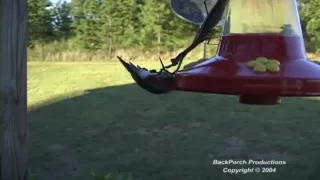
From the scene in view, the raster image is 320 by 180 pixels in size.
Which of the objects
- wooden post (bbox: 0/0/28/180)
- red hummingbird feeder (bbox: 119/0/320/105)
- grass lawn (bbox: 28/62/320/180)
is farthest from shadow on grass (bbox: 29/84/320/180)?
red hummingbird feeder (bbox: 119/0/320/105)

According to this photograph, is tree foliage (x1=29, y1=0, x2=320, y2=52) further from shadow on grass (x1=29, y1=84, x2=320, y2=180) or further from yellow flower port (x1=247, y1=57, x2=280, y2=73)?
yellow flower port (x1=247, y1=57, x2=280, y2=73)

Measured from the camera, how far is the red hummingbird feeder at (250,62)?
0.68 meters

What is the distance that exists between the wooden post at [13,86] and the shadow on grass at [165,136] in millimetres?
826

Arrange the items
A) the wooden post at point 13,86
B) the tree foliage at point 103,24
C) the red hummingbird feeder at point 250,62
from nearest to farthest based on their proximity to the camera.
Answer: the red hummingbird feeder at point 250,62 → the wooden post at point 13,86 → the tree foliage at point 103,24

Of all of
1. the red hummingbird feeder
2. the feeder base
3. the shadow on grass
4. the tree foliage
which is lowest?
the shadow on grass

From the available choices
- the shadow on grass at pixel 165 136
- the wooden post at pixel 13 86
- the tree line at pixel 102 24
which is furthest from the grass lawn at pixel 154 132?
the wooden post at pixel 13 86

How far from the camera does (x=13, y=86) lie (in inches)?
39.9

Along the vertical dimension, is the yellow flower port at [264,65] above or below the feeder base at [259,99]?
above

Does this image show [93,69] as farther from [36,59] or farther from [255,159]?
[255,159]

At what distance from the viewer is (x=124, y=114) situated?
240cm

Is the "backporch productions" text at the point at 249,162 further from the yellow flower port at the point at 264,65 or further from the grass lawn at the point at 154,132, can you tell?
the yellow flower port at the point at 264,65

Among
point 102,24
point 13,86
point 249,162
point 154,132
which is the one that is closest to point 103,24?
point 102,24

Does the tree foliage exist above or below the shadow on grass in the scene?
above

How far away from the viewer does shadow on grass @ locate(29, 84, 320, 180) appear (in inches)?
78.0
